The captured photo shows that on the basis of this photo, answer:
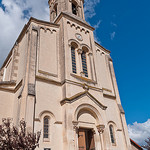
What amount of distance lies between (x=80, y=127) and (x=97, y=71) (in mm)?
6766

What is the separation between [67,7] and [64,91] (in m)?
13.1

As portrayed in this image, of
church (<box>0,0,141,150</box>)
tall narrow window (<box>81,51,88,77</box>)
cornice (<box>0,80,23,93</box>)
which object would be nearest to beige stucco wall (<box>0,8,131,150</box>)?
church (<box>0,0,141,150</box>)

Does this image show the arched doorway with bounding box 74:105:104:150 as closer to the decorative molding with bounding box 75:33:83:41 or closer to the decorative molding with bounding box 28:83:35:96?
the decorative molding with bounding box 28:83:35:96

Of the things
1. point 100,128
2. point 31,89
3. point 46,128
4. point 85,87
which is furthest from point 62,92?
point 100,128

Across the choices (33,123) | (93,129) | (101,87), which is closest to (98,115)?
(93,129)

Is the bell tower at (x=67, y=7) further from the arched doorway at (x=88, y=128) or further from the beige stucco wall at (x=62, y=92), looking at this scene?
the arched doorway at (x=88, y=128)

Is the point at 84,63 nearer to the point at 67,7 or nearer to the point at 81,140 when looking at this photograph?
the point at 81,140

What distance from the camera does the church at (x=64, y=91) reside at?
13.2m

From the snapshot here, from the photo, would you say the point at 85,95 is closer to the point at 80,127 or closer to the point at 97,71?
the point at 80,127

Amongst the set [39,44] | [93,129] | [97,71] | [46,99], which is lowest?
[93,129]

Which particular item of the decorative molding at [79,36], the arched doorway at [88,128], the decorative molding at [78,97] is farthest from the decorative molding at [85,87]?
the decorative molding at [79,36]

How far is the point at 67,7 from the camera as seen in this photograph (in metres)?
23.1

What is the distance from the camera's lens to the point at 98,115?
16.0 metres

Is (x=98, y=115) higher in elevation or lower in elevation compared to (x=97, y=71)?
lower
